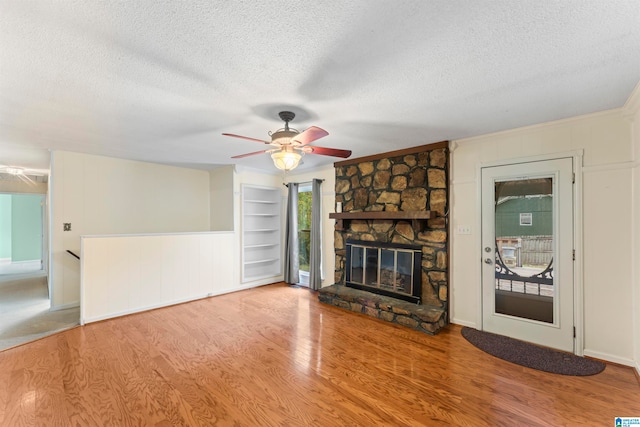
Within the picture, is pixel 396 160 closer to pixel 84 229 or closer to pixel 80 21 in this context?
pixel 80 21

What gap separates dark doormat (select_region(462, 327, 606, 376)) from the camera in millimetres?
2633

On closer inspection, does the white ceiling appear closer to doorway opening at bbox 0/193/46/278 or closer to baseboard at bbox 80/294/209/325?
baseboard at bbox 80/294/209/325

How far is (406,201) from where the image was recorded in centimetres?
420

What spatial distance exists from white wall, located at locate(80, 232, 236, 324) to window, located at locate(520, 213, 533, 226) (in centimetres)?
471

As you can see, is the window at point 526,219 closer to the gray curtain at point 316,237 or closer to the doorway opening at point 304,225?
the gray curtain at point 316,237

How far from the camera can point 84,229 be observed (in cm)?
458

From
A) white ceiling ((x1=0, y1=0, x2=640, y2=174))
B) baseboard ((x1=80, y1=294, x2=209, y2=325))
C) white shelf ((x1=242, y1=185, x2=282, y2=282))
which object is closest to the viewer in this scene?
white ceiling ((x1=0, y1=0, x2=640, y2=174))

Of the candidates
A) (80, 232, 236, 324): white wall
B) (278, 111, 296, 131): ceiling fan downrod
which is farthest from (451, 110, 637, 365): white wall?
(80, 232, 236, 324): white wall

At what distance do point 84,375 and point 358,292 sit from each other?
3.39 meters

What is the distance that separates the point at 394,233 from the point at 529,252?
170 cm

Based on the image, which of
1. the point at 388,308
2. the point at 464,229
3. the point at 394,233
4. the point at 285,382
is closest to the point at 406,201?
the point at 394,233

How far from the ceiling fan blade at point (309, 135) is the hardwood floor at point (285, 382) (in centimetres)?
214

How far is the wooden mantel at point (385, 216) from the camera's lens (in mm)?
3850

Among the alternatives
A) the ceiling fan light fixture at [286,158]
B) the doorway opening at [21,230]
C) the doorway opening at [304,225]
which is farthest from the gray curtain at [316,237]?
the doorway opening at [21,230]
